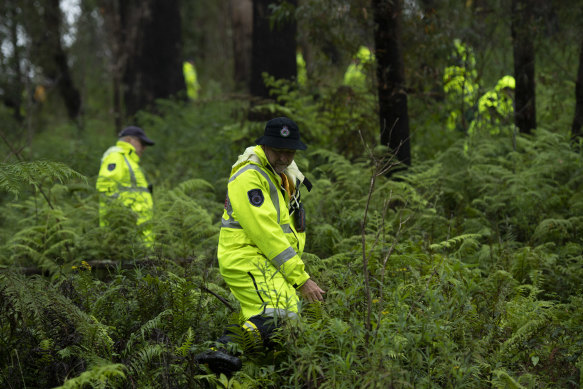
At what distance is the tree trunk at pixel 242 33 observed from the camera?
592 inches

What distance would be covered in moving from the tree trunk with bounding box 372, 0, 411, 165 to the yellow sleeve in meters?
3.57

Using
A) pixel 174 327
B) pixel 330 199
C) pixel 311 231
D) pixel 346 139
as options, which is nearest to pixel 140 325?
pixel 174 327

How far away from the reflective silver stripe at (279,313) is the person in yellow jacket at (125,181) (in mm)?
3662

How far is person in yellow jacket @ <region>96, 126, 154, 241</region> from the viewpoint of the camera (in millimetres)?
7395

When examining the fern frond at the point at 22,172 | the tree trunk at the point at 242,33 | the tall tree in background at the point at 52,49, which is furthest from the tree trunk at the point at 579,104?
the tall tree in background at the point at 52,49

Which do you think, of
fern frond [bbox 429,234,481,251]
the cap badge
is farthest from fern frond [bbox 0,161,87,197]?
fern frond [bbox 429,234,481,251]

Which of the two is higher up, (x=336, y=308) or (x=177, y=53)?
(x=177, y=53)

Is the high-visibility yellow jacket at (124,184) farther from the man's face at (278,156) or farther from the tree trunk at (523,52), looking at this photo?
the tree trunk at (523,52)

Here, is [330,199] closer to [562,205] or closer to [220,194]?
[220,194]

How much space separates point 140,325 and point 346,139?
5459mm

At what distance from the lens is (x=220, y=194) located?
9125mm

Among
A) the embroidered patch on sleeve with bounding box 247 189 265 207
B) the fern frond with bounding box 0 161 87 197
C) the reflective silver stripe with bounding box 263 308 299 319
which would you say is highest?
the fern frond with bounding box 0 161 87 197

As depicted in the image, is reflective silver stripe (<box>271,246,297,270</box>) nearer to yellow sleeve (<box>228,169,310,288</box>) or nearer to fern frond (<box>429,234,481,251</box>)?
yellow sleeve (<box>228,169,310,288</box>)

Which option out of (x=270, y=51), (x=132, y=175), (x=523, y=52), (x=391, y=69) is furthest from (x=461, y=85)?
(x=132, y=175)
